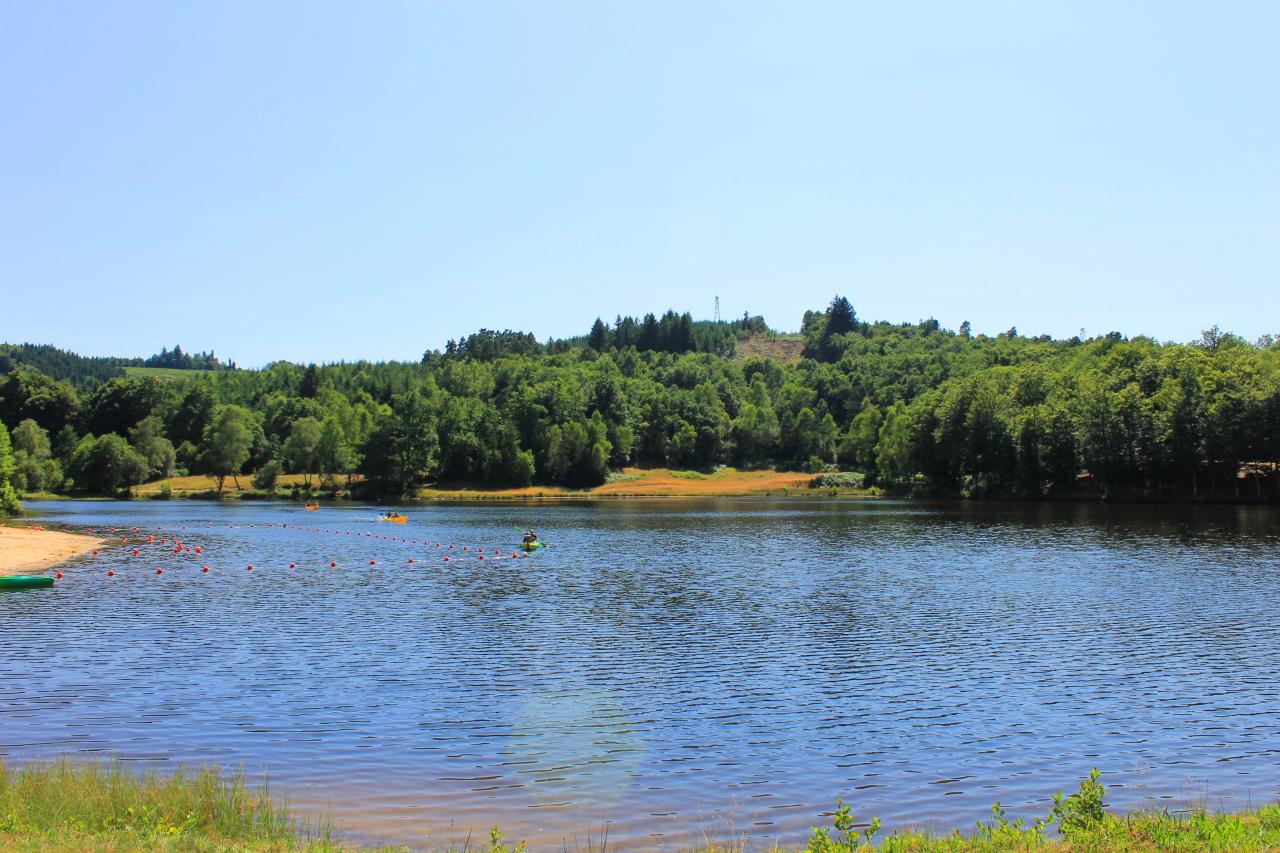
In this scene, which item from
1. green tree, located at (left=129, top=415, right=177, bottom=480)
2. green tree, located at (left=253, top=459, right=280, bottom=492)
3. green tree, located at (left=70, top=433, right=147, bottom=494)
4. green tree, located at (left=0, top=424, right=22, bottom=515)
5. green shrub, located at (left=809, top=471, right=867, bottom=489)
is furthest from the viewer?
green tree, located at (left=129, top=415, right=177, bottom=480)

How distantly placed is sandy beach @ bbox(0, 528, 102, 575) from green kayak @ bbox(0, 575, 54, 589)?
576cm

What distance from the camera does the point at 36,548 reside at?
6247 centimetres

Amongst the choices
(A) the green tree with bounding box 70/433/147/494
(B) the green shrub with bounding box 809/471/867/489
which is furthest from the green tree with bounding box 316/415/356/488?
(B) the green shrub with bounding box 809/471/867/489

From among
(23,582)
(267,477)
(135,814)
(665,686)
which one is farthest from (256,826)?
(267,477)

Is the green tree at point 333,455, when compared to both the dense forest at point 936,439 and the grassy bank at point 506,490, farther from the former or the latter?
the grassy bank at point 506,490

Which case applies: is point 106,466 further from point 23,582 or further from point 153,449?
point 23,582

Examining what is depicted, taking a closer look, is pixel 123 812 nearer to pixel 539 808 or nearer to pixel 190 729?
pixel 539 808

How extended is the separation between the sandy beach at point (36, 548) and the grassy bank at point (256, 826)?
43229 millimetres

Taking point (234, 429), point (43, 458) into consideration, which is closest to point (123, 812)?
point (234, 429)

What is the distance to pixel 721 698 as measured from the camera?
26.7m

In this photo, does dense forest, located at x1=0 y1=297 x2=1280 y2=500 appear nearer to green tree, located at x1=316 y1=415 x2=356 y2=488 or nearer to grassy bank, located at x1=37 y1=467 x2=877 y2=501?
green tree, located at x1=316 y1=415 x2=356 y2=488

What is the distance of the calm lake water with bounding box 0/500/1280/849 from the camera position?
18562 millimetres

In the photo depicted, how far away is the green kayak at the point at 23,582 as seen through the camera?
151 ft

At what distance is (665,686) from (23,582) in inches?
1391
